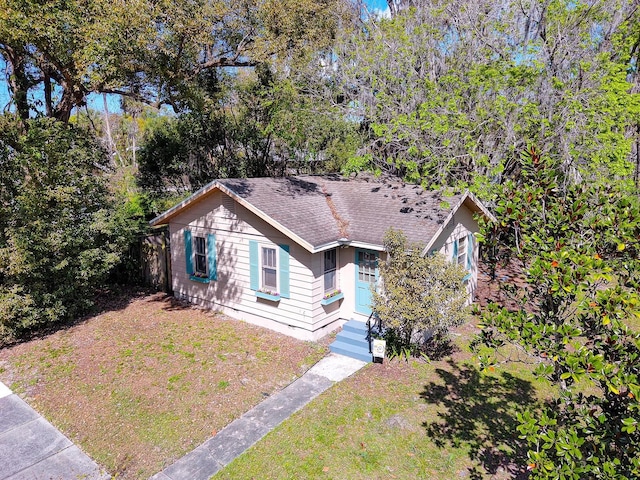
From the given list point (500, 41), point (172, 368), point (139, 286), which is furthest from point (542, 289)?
point (139, 286)

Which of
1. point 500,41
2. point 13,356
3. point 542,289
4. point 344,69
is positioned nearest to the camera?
point 542,289

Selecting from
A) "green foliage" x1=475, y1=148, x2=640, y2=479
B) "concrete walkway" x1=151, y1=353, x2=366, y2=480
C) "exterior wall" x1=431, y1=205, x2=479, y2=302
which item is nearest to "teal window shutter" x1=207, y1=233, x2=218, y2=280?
"concrete walkway" x1=151, y1=353, x2=366, y2=480

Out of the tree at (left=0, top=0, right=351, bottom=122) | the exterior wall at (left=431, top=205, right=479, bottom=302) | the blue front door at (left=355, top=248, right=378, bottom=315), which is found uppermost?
the tree at (left=0, top=0, right=351, bottom=122)

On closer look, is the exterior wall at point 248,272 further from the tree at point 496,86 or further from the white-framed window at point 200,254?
the tree at point 496,86

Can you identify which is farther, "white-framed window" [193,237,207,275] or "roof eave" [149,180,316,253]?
"white-framed window" [193,237,207,275]

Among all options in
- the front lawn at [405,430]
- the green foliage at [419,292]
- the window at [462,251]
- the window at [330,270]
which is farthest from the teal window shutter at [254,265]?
the window at [462,251]

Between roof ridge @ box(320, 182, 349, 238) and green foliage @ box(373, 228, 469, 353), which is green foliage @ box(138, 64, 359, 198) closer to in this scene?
roof ridge @ box(320, 182, 349, 238)

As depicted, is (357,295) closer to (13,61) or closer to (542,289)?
(542,289)
